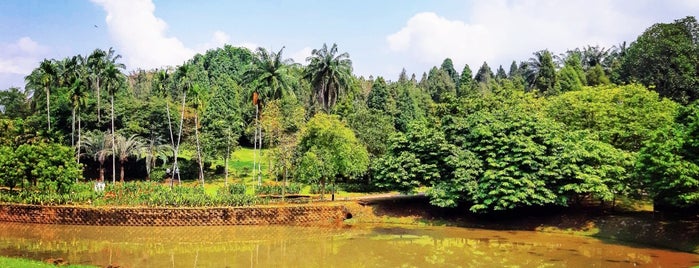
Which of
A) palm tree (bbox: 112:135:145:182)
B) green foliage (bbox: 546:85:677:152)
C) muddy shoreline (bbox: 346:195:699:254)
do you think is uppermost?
green foliage (bbox: 546:85:677:152)

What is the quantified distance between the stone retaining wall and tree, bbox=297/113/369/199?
3.44 m

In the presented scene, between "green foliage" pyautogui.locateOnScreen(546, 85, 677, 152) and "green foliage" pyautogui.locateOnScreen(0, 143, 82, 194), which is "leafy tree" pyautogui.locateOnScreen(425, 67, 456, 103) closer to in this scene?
"green foliage" pyautogui.locateOnScreen(546, 85, 677, 152)

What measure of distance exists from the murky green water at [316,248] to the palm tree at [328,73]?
2020 cm

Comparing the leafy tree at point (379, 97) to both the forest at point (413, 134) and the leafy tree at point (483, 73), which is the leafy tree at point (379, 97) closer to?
the forest at point (413, 134)

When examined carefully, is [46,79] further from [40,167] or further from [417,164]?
[417,164]

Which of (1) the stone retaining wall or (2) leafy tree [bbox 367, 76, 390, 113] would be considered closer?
(1) the stone retaining wall

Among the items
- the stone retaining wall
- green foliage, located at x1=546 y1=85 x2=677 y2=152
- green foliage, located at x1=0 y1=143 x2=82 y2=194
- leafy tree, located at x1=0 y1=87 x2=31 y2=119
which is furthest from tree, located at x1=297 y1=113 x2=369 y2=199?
leafy tree, located at x1=0 y1=87 x2=31 y2=119

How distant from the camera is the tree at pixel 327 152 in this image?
35.4m

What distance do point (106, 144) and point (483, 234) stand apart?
115ft

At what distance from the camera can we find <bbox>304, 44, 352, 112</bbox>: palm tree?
4862cm

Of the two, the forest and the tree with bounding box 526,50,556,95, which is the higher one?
the tree with bounding box 526,50,556,95

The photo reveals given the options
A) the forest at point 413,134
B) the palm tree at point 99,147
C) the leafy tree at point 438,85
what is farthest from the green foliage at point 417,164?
the leafy tree at point 438,85

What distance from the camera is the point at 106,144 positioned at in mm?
47812

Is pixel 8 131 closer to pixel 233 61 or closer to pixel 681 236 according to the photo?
pixel 233 61
